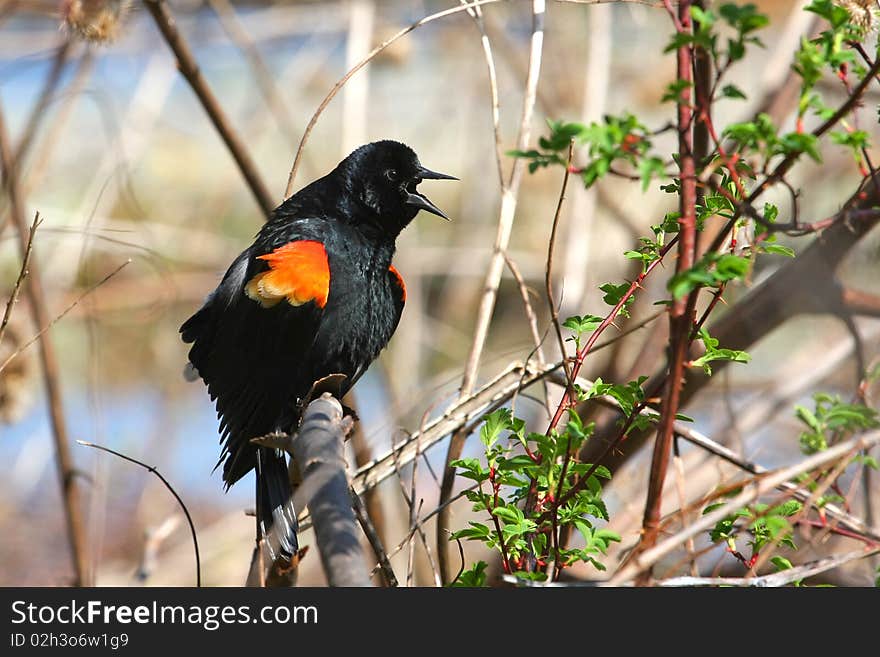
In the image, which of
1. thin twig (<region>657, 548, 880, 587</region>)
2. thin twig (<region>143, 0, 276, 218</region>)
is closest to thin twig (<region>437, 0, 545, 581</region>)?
thin twig (<region>657, 548, 880, 587</region>)

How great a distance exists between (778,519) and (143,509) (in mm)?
4494

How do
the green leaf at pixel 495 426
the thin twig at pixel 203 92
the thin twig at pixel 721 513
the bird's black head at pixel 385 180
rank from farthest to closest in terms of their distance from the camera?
the bird's black head at pixel 385 180
the thin twig at pixel 203 92
the green leaf at pixel 495 426
the thin twig at pixel 721 513

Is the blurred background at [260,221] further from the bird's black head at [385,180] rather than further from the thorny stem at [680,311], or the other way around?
the thorny stem at [680,311]

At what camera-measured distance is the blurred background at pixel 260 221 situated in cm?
301

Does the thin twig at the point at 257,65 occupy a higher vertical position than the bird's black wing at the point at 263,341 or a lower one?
higher

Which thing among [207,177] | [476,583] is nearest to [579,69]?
[207,177]

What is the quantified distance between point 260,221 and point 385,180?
5144 millimetres

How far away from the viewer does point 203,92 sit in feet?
8.55

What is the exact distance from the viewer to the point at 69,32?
2.59m

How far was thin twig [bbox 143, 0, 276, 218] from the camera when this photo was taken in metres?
2.47

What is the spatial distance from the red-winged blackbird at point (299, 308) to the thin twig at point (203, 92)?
0.22m

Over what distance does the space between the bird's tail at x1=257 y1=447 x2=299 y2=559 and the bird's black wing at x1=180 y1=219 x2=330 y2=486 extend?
0.16 feet

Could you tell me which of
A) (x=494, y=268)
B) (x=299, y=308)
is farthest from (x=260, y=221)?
(x=494, y=268)

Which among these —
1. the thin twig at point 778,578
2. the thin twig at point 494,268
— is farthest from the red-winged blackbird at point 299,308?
the thin twig at point 778,578
